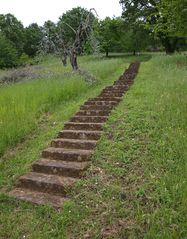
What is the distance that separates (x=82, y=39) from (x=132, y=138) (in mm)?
13254

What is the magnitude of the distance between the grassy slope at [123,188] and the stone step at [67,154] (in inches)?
9.1

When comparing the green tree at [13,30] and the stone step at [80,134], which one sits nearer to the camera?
the stone step at [80,134]

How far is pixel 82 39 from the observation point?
59.7 feet

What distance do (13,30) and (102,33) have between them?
1105 inches

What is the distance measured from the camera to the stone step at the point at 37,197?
4.64 metres

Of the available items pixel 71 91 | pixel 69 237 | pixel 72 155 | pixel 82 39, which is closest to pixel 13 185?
pixel 72 155

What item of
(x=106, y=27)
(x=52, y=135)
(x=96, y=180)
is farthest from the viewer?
(x=106, y=27)

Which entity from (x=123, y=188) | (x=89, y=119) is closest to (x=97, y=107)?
(x=89, y=119)

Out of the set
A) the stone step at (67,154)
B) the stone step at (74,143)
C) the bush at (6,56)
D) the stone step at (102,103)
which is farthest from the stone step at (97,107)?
the bush at (6,56)

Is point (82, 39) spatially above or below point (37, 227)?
above

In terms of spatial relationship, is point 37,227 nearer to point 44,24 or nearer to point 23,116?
point 23,116

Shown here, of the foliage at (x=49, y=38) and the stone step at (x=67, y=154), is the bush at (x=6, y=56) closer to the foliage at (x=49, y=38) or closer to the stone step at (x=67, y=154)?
the foliage at (x=49, y=38)

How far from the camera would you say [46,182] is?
16.8ft

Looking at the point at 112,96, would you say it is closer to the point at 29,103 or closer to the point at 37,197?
the point at 29,103
